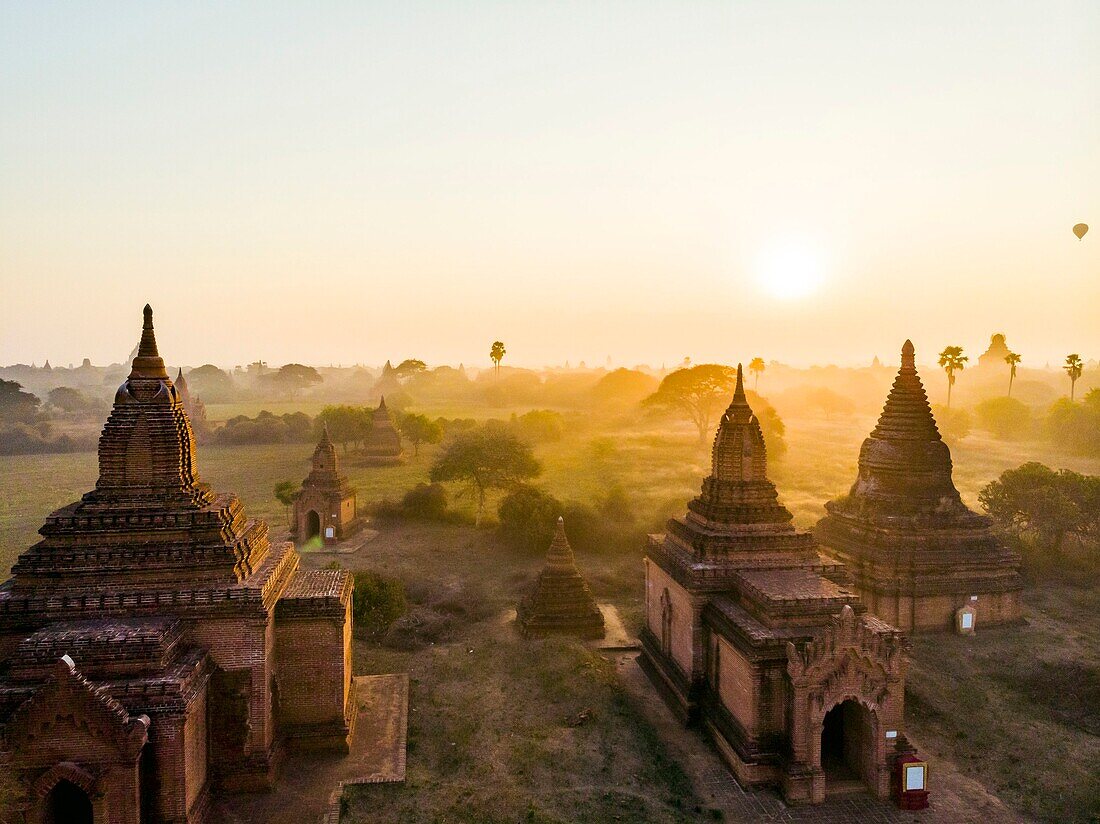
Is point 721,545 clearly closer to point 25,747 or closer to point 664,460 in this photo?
point 25,747

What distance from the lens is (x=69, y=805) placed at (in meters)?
11.1

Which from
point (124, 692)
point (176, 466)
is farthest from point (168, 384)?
point (124, 692)

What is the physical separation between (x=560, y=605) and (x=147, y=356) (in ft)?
47.5

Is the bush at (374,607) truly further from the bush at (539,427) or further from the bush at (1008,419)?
the bush at (1008,419)

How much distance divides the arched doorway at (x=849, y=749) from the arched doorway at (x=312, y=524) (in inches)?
1042

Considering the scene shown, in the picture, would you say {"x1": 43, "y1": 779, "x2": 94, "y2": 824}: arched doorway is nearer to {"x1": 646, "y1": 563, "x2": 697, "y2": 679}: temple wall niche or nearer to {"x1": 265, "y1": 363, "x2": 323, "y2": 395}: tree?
{"x1": 646, "y1": 563, "x2": 697, "y2": 679}: temple wall niche

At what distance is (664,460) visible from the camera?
59.9 meters

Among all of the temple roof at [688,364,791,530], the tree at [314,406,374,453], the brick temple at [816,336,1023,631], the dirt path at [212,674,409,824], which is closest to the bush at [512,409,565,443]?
the tree at [314,406,374,453]

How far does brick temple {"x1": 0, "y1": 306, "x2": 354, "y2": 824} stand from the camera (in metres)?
10.2

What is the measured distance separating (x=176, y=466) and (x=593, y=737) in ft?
37.4

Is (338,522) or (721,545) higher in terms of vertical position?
(721,545)

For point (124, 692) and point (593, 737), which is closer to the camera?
point (124, 692)

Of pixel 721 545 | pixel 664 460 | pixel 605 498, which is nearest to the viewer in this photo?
pixel 721 545

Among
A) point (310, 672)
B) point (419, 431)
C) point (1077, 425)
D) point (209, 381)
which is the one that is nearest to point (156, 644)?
point (310, 672)
